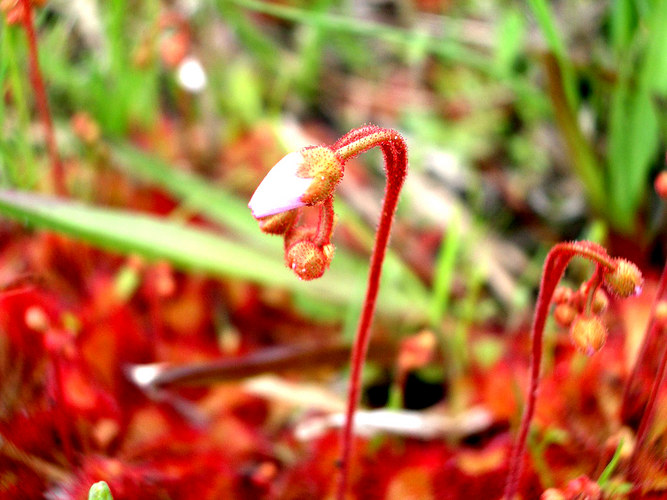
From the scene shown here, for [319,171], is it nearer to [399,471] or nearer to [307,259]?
[307,259]

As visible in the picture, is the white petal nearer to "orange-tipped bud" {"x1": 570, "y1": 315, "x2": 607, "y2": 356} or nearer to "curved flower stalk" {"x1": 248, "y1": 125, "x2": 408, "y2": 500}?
"curved flower stalk" {"x1": 248, "y1": 125, "x2": 408, "y2": 500}

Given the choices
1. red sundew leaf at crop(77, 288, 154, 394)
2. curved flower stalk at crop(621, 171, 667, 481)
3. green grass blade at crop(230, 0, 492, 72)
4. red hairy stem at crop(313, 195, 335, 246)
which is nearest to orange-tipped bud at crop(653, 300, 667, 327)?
curved flower stalk at crop(621, 171, 667, 481)

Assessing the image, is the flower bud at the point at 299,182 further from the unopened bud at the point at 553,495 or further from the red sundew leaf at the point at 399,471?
the red sundew leaf at the point at 399,471

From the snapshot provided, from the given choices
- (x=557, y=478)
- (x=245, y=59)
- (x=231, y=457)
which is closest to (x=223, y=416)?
(x=231, y=457)

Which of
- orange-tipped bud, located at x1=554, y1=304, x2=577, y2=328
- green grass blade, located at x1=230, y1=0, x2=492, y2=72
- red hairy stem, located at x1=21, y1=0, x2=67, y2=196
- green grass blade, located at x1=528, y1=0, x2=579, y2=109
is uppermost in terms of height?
green grass blade, located at x1=230, y1=0, x2=492, y2=72

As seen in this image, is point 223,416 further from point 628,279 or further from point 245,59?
point 245,59

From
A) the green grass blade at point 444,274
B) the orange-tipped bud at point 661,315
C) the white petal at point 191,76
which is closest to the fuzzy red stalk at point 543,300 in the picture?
the orange-tipped bud at point 661,315

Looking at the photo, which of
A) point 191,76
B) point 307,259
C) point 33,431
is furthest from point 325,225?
point 191,76
